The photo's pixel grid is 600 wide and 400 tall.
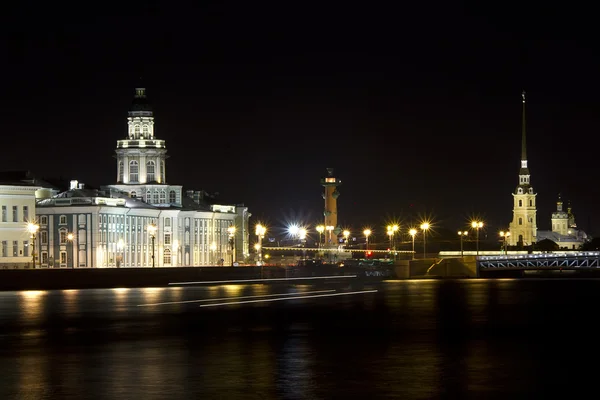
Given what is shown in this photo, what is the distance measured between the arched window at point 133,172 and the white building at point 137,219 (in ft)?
0.44

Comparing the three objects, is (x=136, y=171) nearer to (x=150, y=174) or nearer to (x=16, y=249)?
(x=150, y=174)

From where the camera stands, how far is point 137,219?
542 feet

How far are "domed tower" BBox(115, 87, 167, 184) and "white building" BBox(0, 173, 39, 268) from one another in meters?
30.7

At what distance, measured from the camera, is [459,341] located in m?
38.2

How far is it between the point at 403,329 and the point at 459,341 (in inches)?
209

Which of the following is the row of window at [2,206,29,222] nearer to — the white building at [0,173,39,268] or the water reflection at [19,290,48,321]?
the white building at [0,173,39,268]

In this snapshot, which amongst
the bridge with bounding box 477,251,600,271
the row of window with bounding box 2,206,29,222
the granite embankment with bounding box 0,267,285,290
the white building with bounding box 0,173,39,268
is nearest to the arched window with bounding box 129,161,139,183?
the white building with bounding box 0,173,39,268

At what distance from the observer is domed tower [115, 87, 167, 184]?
175 metres

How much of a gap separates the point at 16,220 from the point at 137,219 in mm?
26228

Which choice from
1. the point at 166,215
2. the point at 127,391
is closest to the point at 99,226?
the point at 166,215

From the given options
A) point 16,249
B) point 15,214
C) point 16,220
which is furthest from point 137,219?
point 16,249

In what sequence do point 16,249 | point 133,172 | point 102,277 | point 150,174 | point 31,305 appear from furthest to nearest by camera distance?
1. point 150,174
2. point 133,172
3. point 16,249
4. point 102,277
5. point 31,305

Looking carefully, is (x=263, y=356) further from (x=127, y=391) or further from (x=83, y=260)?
(x=83, y=260)

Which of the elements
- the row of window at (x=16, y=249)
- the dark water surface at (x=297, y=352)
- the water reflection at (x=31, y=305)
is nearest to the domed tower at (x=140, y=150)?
the row of window at (x=16, y=249)
